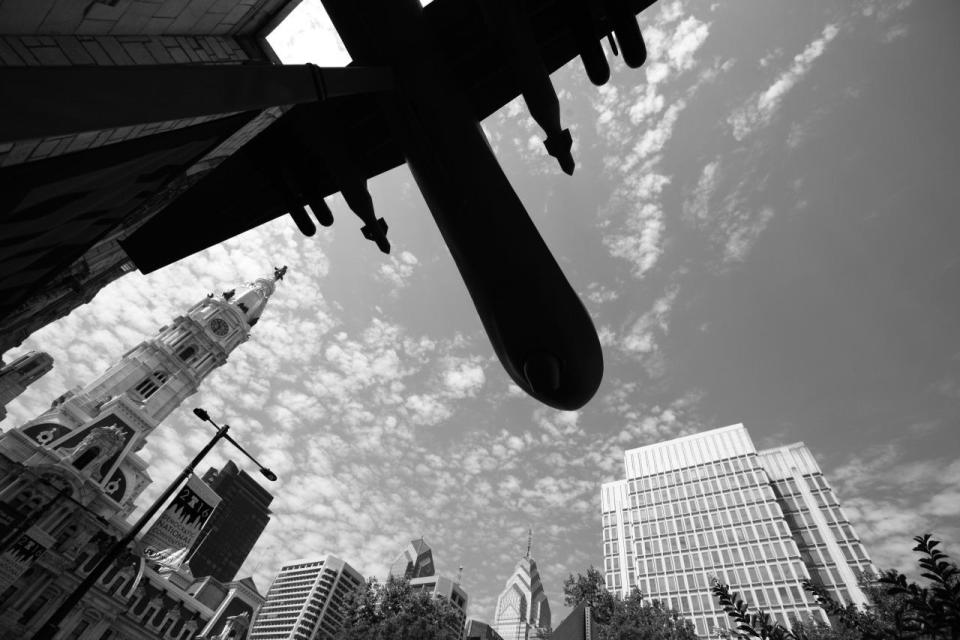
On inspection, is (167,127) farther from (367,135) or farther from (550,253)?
(550,253)

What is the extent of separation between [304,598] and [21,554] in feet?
481

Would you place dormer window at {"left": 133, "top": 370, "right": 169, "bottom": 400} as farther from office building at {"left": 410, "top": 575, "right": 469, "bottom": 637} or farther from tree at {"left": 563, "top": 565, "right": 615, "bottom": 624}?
office building at {"left": 410, "top": 575, "right": 469, "bottom": 637}

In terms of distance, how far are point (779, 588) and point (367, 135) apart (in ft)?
249

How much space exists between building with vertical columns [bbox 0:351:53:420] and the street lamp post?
41422mm

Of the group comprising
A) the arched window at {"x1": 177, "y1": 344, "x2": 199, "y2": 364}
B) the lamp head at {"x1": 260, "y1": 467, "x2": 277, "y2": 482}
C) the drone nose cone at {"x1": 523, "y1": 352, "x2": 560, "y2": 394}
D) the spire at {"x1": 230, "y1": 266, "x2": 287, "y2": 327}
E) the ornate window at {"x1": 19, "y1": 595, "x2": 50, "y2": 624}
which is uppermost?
the spire at {"x1": 230, "y1": 266, "x2": 287, "y2": 327}

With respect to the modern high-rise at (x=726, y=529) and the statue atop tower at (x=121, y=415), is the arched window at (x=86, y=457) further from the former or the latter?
the modern high-rise at (x=726, y=529)

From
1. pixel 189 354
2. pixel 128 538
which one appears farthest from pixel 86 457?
pixel 128 538

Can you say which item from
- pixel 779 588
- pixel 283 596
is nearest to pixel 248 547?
pixel 283 596

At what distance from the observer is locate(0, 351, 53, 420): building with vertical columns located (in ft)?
137

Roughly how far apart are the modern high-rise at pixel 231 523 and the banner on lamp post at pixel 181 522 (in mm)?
99423

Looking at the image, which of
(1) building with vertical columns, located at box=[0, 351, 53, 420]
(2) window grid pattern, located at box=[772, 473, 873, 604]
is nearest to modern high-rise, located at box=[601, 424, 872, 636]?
(2) window grid pattern, located at box=[772, 473, 873, 604]

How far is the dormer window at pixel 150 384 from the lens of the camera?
69.4 metres

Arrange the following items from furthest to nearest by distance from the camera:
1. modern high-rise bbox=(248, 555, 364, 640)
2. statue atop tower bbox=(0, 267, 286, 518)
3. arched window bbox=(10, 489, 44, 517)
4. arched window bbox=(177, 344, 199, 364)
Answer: modern high-rise bbox=(248, 555, 364, 640)
arched window bbox=(177, 344, 199, 364)
statue atop tower bbox=(0, 267, 286, 518)
arched window bbox=(10, 489, 44, 517)

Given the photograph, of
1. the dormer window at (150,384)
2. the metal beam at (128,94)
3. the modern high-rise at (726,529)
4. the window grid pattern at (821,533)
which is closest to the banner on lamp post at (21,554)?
the dormer window at (150,384)
